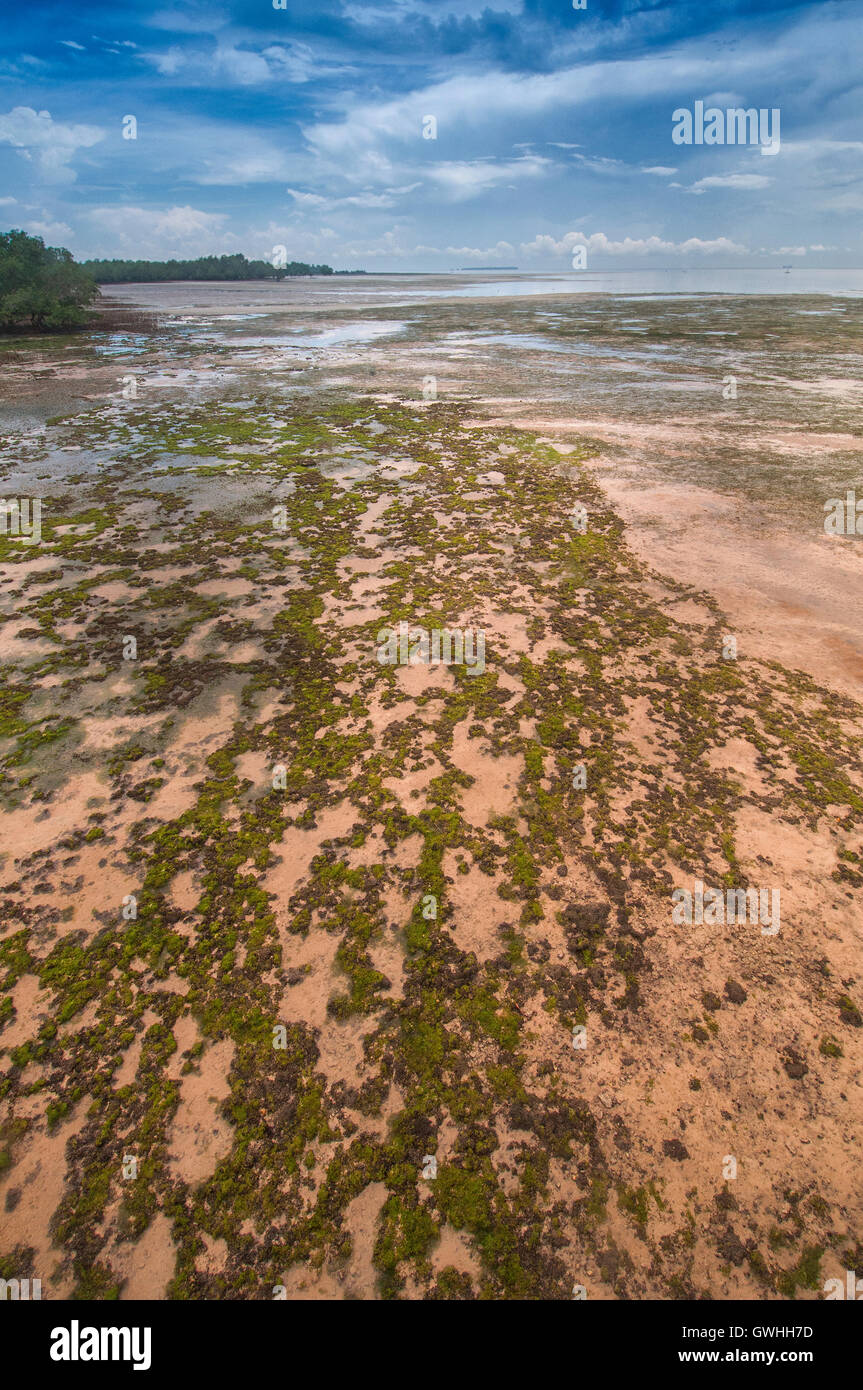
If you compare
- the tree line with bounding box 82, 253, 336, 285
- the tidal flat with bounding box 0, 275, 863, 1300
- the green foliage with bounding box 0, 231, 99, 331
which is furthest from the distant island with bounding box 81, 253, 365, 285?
the tidal flat with bounding box 0, 275, 863, 1300

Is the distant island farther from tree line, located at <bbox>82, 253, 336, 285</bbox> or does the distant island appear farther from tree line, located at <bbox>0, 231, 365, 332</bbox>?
tree line, located at <bbox>0, 231, 365, 332</bbox>

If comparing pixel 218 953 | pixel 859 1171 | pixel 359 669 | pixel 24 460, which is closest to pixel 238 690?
pixel 359 669

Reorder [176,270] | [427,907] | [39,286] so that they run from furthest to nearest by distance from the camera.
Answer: [176,270], [39,286], [427,907]

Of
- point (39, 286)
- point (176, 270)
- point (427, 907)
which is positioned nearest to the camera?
point (427, 907)

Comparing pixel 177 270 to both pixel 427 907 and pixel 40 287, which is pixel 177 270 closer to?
pixel 40 287

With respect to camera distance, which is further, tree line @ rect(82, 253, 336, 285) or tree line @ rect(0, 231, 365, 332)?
tree line @ rect(82, 253, 336, 285)

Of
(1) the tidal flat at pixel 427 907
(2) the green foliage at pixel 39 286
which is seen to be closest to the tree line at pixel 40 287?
(2) the green foliage at pixel 39 286

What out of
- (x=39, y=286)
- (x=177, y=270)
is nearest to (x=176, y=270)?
(x=177, y=270)

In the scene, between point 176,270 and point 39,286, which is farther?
point 176,270

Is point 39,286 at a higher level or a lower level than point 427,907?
higher
